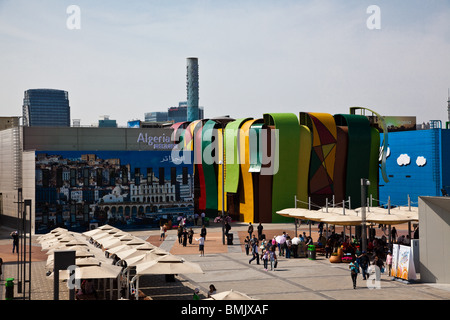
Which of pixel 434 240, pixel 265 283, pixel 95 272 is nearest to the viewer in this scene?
pixel 95 272

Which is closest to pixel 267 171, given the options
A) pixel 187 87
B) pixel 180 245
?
pixel 180 245

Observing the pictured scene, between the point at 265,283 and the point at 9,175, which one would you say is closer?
the point at 265,283

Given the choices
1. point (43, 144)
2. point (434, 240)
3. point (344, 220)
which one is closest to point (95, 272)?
point (434, 240)

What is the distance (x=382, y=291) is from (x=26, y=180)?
38.7 metres

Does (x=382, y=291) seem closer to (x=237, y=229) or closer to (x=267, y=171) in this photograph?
(x=237, y=229)

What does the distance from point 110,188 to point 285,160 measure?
1750 cm

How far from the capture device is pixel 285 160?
58750 mm

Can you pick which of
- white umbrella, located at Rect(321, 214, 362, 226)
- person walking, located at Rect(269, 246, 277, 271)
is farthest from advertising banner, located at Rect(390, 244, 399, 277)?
person walking, located at Rect(269, 246, 277, 271)

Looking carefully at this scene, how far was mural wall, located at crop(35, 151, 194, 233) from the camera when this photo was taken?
5250cm

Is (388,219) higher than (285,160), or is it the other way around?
(285,160)

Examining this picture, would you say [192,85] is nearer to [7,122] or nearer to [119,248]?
[7,122]

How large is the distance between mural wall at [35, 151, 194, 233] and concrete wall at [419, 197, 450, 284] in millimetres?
33928
